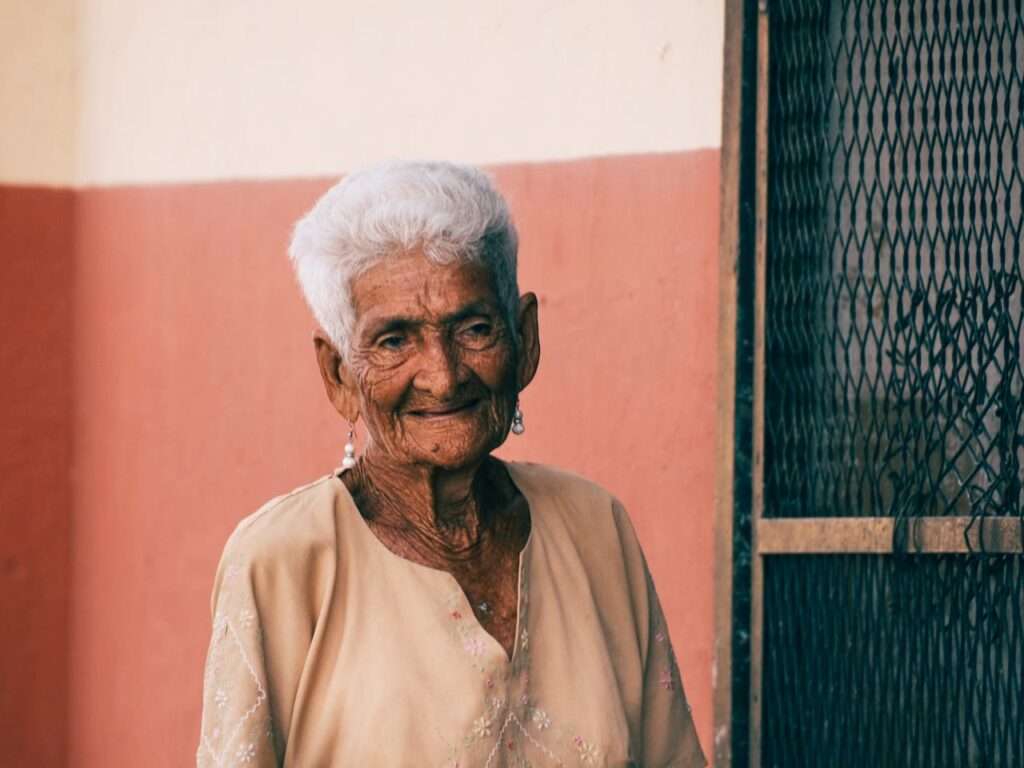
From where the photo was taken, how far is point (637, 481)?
428cm

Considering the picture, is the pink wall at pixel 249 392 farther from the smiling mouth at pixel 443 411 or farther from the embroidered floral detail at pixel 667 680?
the smiling mouth at pixel 443 411

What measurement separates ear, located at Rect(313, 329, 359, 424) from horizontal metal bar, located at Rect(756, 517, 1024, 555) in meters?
1.58

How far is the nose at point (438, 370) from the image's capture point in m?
2.73

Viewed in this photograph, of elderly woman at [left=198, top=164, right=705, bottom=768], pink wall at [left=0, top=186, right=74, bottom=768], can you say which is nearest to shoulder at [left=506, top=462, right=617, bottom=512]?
elderly woman at [left=198, top=164, right=705, bottom=768]

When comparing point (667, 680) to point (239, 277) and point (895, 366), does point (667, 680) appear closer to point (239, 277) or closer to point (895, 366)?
point (895, 366)

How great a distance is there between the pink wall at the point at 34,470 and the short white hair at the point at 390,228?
90.0 inches

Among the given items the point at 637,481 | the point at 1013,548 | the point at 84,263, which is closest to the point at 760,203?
the point at 637,481

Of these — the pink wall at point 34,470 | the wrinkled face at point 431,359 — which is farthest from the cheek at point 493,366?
the pink wall at point 34,470

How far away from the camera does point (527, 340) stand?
2.93 metres

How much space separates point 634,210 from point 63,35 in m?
1.79

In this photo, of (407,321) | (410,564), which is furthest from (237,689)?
(407,321)

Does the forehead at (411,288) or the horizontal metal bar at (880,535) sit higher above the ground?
the forehead at (411,288)

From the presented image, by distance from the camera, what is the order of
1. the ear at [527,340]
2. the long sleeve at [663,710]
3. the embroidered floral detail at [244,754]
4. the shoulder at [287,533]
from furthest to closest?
the long sleeve at [663,710] → the ear at [527,340] → the shoulder at [287,533] → the embroidered floral detail at [244,754]

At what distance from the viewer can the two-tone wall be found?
4285 mm
